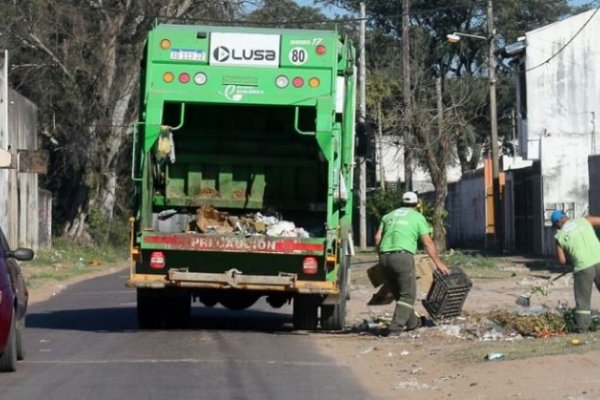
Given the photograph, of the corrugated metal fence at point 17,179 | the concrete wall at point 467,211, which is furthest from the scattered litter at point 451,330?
the concrete wall at point 467,211

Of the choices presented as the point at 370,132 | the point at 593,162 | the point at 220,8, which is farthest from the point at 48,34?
the point at 370,132

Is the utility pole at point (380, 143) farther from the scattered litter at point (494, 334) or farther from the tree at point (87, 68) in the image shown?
the scattered litter at point (494, 334)

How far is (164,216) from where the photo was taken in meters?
16.1

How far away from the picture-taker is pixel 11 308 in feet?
38.6

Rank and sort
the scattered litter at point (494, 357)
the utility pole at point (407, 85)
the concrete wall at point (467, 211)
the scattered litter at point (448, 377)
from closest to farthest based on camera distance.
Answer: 1. the scattered litter at point (448, 377)
2. the scattered litter at point (494, 357)
3. the utility pole at point (407, 85)
4. the concrete wall at point (467, 211)

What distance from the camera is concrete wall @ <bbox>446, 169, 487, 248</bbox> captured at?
46.8m

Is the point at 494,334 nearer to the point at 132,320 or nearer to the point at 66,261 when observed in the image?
the point at 132,320

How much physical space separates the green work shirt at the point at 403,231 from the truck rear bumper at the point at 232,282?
2.70ft

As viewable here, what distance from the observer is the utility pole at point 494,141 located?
129 feet

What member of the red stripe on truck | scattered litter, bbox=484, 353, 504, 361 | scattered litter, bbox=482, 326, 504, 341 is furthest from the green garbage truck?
scattered litter, bbox=484, 353, 504, 361

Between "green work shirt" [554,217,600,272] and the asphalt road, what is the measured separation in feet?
9.73

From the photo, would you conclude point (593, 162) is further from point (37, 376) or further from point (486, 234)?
point (37, 376)

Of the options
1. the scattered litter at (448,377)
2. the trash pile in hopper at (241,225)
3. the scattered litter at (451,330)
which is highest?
the trash pile in hopper at (241,225)

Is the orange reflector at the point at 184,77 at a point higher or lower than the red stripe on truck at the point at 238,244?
higher
